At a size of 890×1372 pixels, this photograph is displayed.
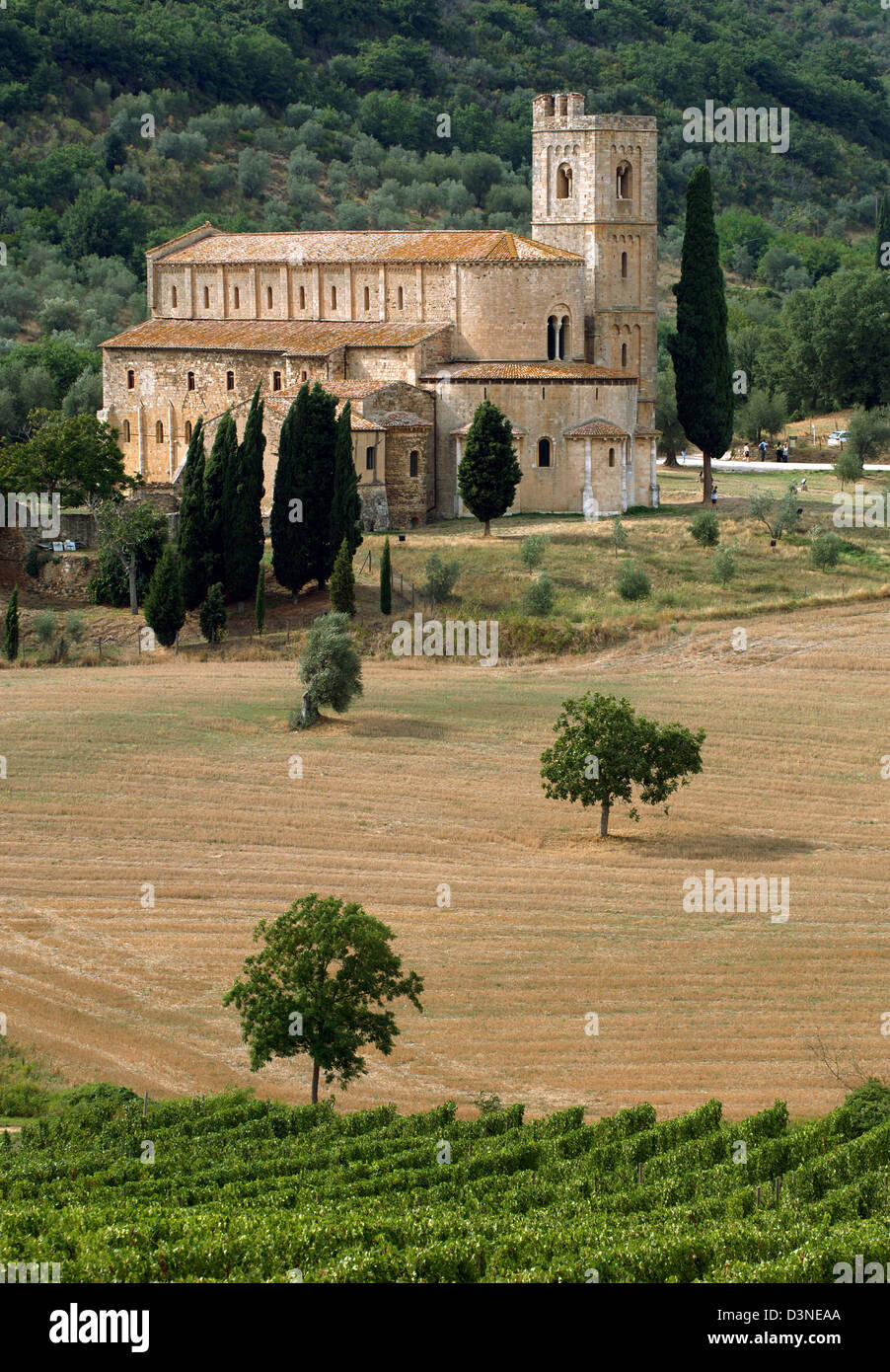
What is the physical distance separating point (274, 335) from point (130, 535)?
10.5 meters

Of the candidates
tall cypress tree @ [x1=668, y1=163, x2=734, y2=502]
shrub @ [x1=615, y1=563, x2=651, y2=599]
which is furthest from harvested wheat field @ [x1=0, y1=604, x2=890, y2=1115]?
tall cypress tree @ [x1=668, y1=163, x2=734, y2=502]

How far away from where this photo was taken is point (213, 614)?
46.1 m

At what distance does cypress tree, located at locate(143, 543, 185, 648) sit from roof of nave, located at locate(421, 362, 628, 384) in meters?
10.0

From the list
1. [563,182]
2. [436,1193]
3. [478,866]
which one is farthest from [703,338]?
[436,1193]

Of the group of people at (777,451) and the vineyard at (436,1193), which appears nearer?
the vineyard at (436,1193)

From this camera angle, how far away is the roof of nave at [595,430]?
168 feet

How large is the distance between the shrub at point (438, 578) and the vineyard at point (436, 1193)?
23.2 metres

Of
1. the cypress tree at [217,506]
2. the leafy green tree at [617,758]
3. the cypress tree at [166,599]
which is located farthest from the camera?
the cypress tree at [217,506]

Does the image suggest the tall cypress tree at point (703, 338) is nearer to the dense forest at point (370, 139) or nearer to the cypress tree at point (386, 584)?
the cypress tree at point (386, 584)

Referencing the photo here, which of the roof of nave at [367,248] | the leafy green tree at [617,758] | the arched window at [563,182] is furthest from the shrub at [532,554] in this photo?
the leafy green tree at [617,758]

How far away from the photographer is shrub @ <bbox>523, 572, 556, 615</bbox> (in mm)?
45281

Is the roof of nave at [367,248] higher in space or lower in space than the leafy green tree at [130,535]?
higher

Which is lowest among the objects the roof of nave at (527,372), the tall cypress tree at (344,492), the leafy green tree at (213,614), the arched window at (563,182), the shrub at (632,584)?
the leafy green tree at (213,614)
